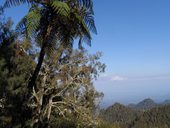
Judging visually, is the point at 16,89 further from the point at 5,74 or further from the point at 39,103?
the point at 39,103

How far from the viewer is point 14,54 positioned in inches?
1097

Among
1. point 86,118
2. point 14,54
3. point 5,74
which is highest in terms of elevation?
point 14,54

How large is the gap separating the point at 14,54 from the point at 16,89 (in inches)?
115

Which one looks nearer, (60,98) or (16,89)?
(16,89)

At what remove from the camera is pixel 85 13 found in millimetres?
18266

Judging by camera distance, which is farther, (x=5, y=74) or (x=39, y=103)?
(x=39, y=103)

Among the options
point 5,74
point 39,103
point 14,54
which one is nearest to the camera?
point 5,74

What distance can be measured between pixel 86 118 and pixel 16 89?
9.63 metres

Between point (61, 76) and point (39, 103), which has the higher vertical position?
point (61, 76)

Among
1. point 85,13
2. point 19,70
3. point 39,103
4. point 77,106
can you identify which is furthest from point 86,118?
point 85,13

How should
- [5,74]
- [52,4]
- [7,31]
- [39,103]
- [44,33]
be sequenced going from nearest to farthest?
[52,4]
[44,33]
[5,74]
[7,31]
[39,103]

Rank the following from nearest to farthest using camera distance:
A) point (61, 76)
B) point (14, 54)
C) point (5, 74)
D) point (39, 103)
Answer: point (5, 74) → point (14, 54) → point (39, 103) → point (61, 76)

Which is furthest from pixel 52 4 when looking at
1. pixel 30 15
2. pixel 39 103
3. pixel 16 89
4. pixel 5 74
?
pixel 39 103

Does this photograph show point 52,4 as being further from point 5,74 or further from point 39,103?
point 39,103
